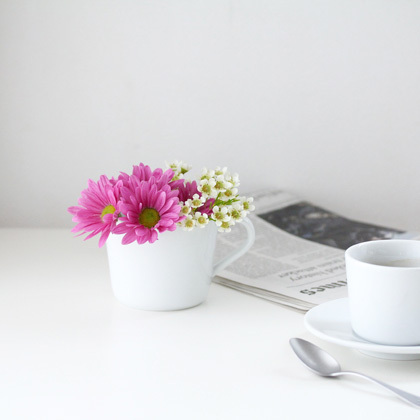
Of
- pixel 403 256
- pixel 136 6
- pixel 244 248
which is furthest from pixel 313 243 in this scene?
pixel 136 6

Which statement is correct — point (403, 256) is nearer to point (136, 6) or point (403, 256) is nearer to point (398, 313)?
point (398, 313)

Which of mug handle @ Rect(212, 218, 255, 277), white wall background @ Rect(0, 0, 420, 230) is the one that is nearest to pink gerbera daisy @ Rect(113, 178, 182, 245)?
mug handle @ Rect(212, 218, 255, 277)

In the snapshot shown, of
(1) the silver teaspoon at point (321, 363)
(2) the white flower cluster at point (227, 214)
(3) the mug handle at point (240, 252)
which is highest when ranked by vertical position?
(2) the white flower cluster at point (227, 214)

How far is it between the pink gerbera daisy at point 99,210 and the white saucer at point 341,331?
23 cm

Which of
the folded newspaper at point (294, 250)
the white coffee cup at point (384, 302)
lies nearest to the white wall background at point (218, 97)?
the folded newspaper at point (294, 250)

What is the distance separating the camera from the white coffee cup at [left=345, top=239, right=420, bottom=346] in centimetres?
63

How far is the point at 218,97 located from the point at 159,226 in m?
0.50

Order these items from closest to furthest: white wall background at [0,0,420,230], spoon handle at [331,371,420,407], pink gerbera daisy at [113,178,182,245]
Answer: spoon handle at [331,371,420,407] → pink gerbera daisy at [113,178,182,245] → white wall background at [0,0,420,230]

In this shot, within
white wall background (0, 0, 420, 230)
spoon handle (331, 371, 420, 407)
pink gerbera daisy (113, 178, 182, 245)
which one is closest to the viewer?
spoon handle (331, 371, 420, 407)

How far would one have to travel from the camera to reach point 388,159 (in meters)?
1.23

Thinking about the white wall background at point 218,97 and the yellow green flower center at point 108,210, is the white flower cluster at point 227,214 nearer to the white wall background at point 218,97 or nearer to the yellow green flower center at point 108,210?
the yellow green flower center at point 108,210

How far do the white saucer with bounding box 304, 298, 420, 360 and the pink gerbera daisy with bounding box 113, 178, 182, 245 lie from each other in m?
0.17

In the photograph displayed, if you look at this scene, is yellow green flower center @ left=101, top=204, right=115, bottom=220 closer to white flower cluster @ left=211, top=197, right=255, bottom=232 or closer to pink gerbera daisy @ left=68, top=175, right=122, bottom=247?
pink gerbera daisy @ left=68, top=175, right=122, bottom=247

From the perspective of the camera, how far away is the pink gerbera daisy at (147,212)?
760mm
